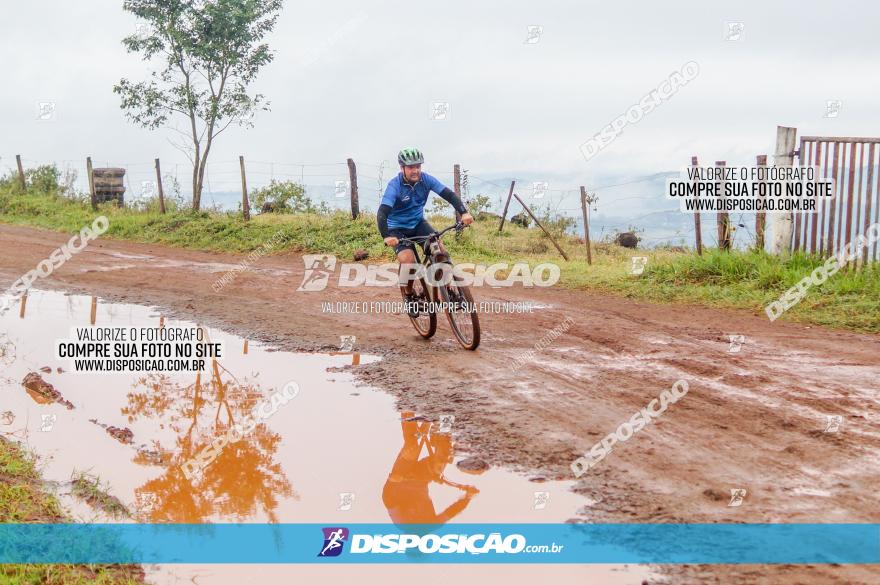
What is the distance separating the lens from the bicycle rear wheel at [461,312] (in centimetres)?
889

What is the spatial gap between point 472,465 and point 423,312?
13.6 ft

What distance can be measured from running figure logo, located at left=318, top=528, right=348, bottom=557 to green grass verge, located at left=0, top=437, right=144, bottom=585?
995 mm

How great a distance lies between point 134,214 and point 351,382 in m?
20.6

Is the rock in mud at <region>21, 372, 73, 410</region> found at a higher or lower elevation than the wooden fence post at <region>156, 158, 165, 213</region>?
lower

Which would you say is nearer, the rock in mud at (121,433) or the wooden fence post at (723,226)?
the rock in mud at (121,433)

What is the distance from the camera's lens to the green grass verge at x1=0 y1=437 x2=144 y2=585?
13.6 ft

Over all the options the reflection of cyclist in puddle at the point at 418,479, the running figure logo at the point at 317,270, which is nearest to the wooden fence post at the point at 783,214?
the running figure logo at the point at 317,270

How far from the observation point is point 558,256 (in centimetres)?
1859

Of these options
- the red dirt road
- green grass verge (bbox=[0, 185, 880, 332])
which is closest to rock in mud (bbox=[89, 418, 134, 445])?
the red dirt road

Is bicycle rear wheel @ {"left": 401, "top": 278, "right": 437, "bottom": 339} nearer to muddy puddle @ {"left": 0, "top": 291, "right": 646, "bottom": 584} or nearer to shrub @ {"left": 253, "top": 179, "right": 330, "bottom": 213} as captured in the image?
muddy puddle @ {"left": 0, "top": 291, "right": 646, "bottom": 584}

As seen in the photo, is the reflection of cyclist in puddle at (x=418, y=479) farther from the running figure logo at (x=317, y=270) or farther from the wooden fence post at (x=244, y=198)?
the wooden fence post at (x=244, y=198)

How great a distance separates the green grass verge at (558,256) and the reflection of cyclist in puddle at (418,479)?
6.82 meters

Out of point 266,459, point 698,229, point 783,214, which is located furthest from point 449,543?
point 698,229

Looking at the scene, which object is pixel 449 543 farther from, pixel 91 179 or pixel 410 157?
pixel 91 179
